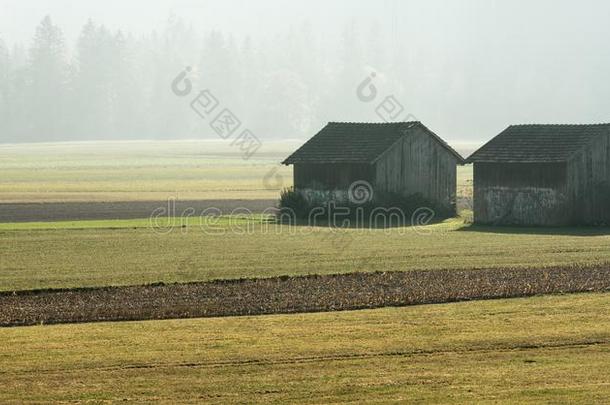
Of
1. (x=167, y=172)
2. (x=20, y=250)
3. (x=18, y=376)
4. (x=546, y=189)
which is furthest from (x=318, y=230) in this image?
(x=167, y=172)

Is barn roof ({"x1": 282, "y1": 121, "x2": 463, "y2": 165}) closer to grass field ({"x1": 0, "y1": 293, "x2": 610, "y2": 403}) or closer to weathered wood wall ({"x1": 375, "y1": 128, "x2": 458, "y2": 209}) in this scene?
weathered wood wall ({"x1": 375, "y1": 128, "x2": 458, "y2": 209})

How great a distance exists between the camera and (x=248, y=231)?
183 ft

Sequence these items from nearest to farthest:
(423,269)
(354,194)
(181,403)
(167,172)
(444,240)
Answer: (181,403)
(423,269)
(444,240)
(354,194)
(167,172)

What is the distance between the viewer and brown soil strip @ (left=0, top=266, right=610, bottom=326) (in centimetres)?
3328

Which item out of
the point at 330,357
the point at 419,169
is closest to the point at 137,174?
the point at 419,169

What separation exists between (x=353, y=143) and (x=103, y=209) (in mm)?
13554

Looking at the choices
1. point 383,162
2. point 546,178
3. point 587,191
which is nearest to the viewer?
point 587,191

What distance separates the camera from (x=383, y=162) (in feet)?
212

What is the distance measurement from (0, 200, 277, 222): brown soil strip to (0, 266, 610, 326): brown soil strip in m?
24.5

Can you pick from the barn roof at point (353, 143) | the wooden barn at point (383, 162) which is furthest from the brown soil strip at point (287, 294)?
the barn roof at point (353, 143)

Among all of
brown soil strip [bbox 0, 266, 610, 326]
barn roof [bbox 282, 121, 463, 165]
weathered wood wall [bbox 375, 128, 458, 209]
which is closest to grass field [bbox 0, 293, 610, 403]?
brown soil strip [bbox 0, 266, 610, 326]

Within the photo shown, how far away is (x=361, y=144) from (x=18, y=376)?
42.3m

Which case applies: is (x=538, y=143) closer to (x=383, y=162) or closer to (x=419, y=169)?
(x=419, y=169)

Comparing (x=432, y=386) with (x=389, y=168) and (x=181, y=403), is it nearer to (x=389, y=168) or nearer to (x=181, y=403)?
(x=181, y=403)
